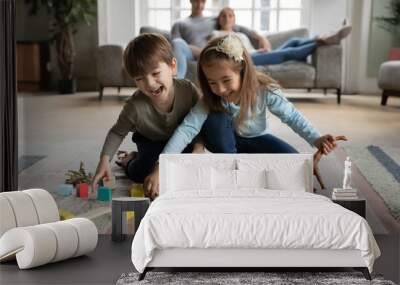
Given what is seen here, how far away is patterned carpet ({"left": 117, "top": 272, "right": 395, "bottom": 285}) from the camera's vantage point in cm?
411

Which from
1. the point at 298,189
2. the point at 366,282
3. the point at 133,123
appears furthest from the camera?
the point at 133,123

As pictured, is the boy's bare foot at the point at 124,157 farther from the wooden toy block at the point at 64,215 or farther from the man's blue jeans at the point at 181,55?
the man's blue jeans at the point at 181,55

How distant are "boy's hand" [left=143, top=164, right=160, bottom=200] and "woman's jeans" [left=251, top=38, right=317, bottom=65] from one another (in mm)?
951

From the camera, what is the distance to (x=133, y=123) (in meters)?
5.08

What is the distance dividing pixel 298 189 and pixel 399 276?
80 centimetres

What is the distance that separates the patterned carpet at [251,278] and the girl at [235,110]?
2.92 ft

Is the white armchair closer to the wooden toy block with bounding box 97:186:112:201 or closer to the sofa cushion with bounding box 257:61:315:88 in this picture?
the wooden toy block with bounding box 97:186:112:201

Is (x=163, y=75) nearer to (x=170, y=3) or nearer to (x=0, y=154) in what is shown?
(x=170, y=3)

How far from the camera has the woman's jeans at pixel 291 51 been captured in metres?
4.82

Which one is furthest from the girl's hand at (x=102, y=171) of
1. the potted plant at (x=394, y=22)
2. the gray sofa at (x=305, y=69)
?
the potted plant at (x=394, y=22)

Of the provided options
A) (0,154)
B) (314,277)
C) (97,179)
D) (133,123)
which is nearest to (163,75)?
(133,123)

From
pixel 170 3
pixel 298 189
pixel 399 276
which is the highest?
pixel 170 3

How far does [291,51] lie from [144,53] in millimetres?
887

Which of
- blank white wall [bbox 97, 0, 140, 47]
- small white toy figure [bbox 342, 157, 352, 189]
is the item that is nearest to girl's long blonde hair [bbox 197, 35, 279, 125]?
blank white wall [bbox 97, 0, 140, 47]
